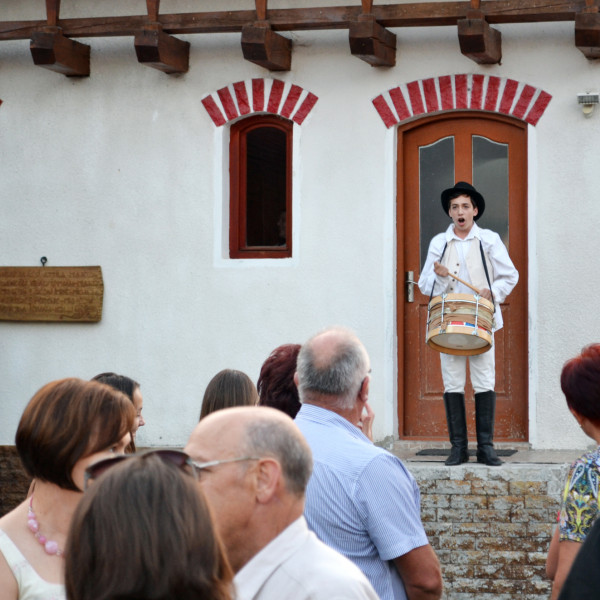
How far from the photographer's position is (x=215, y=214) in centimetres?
959

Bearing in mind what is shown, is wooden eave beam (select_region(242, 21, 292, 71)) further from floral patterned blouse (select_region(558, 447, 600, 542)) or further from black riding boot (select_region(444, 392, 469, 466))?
floral patterned blouse (select_region(558, 447, 600, 542))

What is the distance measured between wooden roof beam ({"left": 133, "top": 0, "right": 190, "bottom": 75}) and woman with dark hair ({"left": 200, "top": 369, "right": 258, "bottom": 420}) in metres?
4.88

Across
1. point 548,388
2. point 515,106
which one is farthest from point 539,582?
point 515,106

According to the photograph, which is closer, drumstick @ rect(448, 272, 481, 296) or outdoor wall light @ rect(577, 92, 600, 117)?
drumstick @ rect(448, 272, 481, 296)

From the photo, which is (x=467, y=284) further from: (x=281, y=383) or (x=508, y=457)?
(x=281, y=383)

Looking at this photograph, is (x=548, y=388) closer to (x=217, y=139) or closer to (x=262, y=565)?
(x=217, y=139)

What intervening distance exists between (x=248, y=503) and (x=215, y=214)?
725 centimetres

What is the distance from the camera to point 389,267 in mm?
9180

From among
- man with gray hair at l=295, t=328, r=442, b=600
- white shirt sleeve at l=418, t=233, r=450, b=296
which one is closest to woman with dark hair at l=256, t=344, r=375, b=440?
man with gray hair at l=295, t=328, r=442, b=600

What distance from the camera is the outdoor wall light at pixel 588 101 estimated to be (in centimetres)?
866

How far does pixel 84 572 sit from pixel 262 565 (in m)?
0.62

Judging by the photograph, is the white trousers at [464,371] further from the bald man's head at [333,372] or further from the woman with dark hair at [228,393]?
the bald man's head at [333,372]

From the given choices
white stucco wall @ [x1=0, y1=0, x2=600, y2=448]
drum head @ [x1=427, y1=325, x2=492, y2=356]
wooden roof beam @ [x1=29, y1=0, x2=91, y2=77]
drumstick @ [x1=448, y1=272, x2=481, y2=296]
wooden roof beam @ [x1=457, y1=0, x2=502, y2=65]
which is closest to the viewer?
drum head @ [x1=427, y1=325, x2=492, y2=356]

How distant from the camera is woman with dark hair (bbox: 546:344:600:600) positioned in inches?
140
